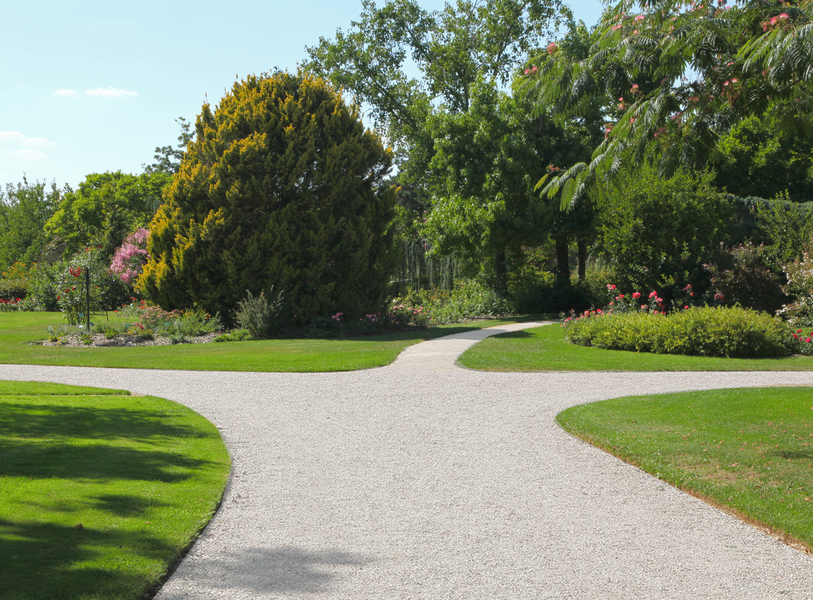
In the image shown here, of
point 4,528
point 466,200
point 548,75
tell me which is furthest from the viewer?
point 466,200

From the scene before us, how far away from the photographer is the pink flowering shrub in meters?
25.7

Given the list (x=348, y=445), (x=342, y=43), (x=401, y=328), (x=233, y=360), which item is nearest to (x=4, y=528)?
(x=348, y=445)

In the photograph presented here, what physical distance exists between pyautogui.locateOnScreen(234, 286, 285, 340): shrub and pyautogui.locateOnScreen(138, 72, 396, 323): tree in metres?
0.57

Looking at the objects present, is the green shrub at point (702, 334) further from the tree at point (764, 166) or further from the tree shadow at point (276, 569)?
the tree at point (764, 166)

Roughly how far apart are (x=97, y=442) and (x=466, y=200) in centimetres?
2018

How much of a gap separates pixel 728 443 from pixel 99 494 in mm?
5588

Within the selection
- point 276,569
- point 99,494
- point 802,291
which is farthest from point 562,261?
point 276,569

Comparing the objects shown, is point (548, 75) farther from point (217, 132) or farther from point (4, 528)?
point (217, 132)

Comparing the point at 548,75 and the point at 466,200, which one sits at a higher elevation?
the point at 466,200

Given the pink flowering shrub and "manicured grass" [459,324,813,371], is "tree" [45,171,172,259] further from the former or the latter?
"manicured grass" [459,324,813,371]

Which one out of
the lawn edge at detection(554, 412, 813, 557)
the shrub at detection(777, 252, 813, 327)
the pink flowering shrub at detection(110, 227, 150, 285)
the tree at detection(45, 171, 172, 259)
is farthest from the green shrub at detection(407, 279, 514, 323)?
the tree at detection(45, 171, 172, 259)

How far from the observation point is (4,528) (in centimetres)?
403

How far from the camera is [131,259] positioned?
85.3ft

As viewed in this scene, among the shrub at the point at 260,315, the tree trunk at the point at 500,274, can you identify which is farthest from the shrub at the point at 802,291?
the shrub at the point at 260,315
